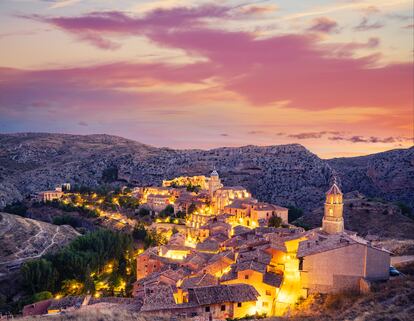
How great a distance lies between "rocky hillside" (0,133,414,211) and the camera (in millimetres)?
105938

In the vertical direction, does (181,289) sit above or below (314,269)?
below

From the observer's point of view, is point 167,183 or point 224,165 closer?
point 167,183

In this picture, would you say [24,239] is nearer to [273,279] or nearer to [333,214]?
[273,279]

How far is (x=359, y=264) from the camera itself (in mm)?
25547

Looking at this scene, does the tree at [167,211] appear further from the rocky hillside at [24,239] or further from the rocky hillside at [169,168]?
the rocky hillside at [169,168]

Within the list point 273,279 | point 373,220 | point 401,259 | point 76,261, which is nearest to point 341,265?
point 273,279

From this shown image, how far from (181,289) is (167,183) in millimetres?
74144

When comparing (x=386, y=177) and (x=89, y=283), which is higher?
(x=386, y=177)

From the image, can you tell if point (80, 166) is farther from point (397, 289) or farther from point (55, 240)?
point (397, 289)

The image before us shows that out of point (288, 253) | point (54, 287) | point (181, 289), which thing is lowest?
point (54, 287)

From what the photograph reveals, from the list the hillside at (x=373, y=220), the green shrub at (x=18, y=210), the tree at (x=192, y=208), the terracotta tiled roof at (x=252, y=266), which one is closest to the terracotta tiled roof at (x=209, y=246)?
the terracotta tiled roof at (x=252, y=266)

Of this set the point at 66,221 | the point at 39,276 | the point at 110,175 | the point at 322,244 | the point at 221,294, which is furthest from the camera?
the point at 110,175

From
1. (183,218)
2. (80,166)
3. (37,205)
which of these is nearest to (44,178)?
(80,166)

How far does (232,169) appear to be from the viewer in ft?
433
